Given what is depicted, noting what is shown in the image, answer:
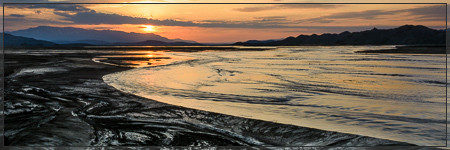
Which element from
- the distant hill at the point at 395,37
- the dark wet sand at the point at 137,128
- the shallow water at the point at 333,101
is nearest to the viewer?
the dark wet sand at the point at 137,128

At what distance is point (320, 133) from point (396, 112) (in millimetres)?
3858

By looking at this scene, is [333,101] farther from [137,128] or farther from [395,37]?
[395,37]

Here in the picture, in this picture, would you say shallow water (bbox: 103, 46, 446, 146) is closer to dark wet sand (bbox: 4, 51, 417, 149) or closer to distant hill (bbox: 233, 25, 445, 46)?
dark wet sand (bbox: 4, 51, 417, 149)

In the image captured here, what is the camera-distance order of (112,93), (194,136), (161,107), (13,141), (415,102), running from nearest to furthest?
(13,141) < (194,136) < (161,107) < (415,102) < (112,93)

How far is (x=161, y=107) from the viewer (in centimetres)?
1148

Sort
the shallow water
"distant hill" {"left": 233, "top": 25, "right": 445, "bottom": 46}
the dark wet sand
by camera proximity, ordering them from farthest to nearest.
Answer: "distant hill" {"left": 233, "top": 25, "right": 445, "bottom": 46} → the shallow water → the dark wet sand

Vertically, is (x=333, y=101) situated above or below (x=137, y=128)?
above

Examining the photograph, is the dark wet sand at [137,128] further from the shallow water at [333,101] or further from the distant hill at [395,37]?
the distant hill at [395,37]

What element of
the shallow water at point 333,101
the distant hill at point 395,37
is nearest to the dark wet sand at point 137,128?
the shallow water at point 333,101

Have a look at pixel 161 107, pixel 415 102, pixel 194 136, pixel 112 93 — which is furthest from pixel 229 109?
pixel 415 102

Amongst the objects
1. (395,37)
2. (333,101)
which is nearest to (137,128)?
(333,101)

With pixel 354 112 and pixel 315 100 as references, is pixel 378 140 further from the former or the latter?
pixel 315 100

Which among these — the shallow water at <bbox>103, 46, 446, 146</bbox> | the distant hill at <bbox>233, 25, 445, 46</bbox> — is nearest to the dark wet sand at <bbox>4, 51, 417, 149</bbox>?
the shallow water at <bbox>103, 46, 446, 146</bbox>

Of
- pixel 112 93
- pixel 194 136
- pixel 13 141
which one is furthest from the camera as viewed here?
pixel 112 93
